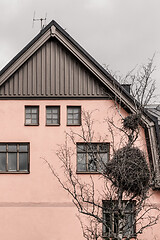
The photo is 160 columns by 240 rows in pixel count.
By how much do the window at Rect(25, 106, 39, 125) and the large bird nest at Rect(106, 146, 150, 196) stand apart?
230 inches

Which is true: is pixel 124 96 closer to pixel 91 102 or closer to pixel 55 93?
pixel 91 102

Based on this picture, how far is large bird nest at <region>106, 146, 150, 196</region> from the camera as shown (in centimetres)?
1919

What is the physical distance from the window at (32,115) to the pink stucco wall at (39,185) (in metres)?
0.24

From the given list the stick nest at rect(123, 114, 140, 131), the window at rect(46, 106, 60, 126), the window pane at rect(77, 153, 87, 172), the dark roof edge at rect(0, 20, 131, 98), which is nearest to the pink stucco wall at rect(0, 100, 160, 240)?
the window at rect(46, 106, 60, 126)

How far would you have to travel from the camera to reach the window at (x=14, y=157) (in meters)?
24.4

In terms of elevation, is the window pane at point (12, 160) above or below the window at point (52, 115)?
below

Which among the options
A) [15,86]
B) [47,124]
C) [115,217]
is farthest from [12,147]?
[115,217]

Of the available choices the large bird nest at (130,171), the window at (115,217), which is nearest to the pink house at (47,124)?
the window at (115,217)

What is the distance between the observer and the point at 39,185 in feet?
79.0

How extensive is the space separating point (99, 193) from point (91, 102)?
409 centimetres

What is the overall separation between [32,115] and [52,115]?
0.90m

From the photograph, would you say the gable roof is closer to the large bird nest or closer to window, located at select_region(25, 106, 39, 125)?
window, located at select_region(25, 106, 39, 125)

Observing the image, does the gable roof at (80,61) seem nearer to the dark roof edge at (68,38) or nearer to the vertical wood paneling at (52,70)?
the dark roof edge at (68,38)

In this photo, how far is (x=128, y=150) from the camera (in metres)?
19.9
